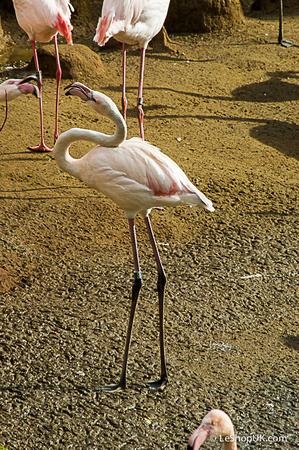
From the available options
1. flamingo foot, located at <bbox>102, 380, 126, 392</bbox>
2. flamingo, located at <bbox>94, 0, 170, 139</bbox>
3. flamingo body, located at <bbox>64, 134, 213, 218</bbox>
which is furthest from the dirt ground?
flamingo, located at <bbox>94, 0, 170, 139</bbox>

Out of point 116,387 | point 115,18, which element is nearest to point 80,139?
point 116,387

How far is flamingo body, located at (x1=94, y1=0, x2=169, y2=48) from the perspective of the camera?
4770 millimetres

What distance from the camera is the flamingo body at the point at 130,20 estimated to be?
4770 millimetres

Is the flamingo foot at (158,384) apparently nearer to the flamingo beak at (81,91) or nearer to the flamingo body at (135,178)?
the flamingo body at (135,178)

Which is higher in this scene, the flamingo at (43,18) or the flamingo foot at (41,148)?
the flamingo at (43,18)

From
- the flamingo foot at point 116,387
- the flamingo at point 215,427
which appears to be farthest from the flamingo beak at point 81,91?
the flamingo at point 215,427

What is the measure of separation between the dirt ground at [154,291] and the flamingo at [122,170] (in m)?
0.29

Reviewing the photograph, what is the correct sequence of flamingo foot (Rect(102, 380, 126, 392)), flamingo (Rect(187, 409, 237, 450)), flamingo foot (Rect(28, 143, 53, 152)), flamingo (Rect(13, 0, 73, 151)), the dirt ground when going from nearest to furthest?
flamingo (Rect(187, 409, 237, 450)) → the dirt ground → flamingo foot (Rect(102, 380, 126, 392)) → flamingo (Rect(13, 0, 73, 151)) → flamingo foot (Rect(28, 143, 53, 152))

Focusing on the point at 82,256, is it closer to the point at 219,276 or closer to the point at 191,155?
the point at 219,276

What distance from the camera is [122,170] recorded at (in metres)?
2.98

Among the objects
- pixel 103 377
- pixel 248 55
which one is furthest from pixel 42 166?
pixel 248 55

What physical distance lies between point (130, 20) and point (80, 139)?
240 cm

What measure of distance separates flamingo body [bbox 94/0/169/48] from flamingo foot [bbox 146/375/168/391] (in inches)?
119

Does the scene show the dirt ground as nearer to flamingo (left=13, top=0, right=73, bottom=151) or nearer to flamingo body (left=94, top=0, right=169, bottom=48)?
flamingo (left=13, top=0, right=73, bottom=151)
